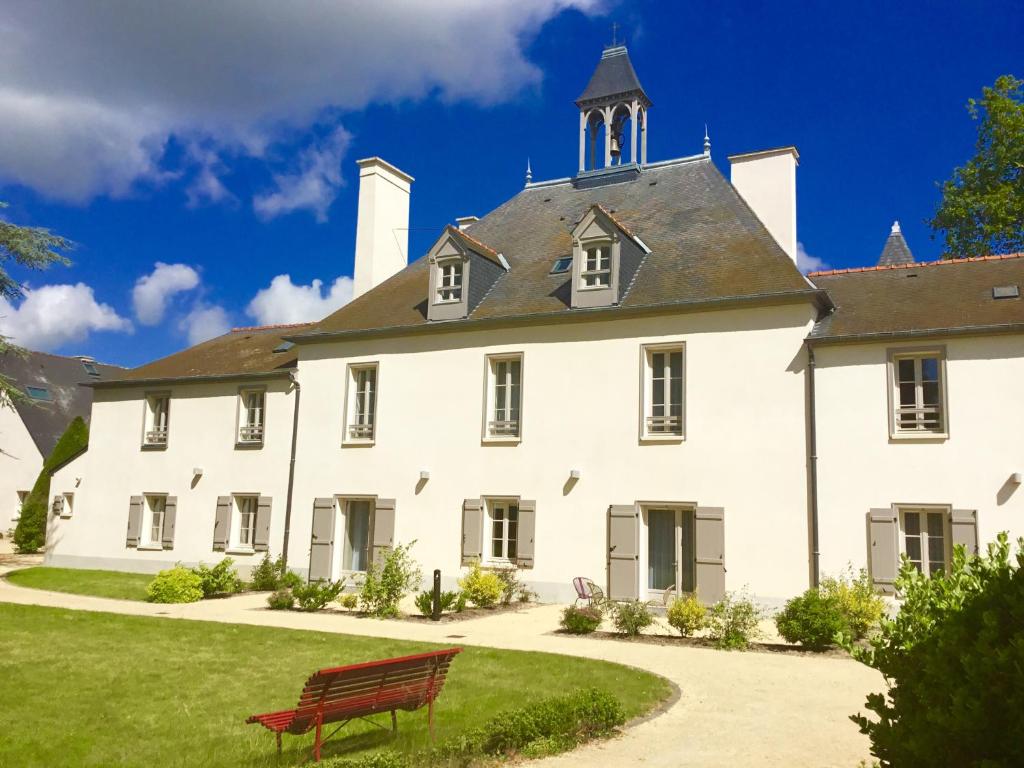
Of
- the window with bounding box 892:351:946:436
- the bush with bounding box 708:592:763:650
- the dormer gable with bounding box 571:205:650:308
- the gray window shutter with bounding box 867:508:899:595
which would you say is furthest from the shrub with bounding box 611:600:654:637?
the dormer gable with bounding box 571:205:650:308

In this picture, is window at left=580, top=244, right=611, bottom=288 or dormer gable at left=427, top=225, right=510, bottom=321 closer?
window at left=580, top=244, right=611, bottom=288

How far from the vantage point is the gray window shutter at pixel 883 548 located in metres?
15.0

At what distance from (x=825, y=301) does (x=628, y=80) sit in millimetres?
9497

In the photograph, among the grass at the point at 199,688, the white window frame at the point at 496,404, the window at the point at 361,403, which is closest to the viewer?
the grass at the point at 199,688

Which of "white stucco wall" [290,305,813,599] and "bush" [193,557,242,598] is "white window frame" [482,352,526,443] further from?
"bush" [193,557,242,598]

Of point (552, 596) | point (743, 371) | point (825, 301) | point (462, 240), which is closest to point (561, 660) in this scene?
point (552, 596)

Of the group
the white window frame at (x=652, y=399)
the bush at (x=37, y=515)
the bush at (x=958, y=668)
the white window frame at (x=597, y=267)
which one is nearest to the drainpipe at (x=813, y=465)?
the white window frame at (x=652, y=399)

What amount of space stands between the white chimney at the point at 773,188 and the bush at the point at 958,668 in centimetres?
1569

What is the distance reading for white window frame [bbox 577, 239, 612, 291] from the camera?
61.1 ft

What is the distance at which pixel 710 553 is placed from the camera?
16391 mm

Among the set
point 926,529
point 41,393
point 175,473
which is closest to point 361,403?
point 175,473

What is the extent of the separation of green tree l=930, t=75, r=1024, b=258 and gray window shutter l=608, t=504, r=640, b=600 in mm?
17192

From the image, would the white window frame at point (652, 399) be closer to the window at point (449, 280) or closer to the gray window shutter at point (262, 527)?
the window at point (449, 280)

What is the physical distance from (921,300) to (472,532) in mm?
10103
